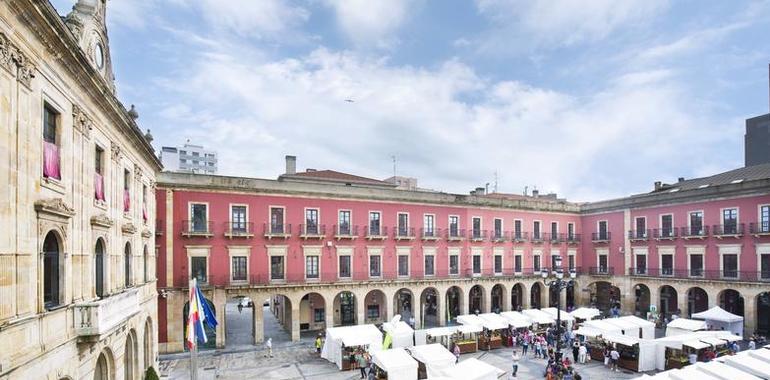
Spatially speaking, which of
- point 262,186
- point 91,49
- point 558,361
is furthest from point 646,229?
point 91,49

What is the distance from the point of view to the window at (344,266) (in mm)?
30188

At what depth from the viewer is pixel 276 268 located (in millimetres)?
28266

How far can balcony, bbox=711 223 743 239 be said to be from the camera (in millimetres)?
29580

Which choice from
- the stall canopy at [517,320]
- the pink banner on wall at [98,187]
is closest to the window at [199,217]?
the pink banner on wall at [98,187]

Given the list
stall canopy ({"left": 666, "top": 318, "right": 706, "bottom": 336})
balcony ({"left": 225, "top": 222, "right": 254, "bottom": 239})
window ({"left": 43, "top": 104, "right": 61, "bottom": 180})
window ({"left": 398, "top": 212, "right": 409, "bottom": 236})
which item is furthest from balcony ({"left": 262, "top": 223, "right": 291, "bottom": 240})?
stall canopy ({"left": 666, "top": 318, "right": 706, "bottom": 336})

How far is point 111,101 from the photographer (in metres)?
13.7

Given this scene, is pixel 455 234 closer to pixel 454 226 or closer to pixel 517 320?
pixel 454 226

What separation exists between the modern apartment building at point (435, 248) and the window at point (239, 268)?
0.08 meters

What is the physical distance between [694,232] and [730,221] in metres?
2.35

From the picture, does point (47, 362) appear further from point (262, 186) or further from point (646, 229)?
point (646, 229)

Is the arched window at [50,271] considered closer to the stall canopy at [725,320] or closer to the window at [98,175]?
the window at [98,175]

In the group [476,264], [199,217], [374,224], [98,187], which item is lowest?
[476,264]

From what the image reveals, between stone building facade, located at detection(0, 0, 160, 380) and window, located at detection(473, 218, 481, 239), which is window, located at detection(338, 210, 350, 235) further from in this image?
stone building facade, located at detection(0, 0, 160, 380)

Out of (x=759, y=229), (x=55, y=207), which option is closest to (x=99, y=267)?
(x=55, y=207)
